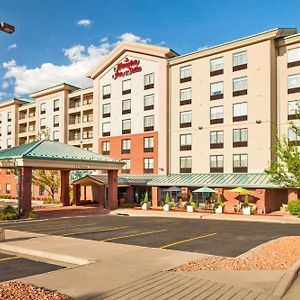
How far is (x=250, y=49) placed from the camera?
41.7 metres

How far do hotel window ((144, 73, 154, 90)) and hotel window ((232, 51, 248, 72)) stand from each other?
11.4 meters

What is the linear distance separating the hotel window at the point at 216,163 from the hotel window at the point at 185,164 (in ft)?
10.1

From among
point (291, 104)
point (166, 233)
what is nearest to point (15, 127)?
point (291, 104)

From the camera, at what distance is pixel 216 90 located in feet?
146

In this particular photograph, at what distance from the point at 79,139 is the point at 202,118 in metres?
25.1

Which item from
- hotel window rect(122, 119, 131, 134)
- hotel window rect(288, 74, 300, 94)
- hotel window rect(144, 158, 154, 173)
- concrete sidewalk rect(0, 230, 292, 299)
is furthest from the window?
concrete sidewalk rect(0, 230, 292, 299)

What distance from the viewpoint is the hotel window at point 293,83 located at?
1574 inches

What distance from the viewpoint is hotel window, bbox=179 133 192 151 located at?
46469 mm

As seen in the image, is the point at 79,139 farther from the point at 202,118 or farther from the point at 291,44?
the point at 291,44

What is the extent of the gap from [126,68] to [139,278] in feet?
147

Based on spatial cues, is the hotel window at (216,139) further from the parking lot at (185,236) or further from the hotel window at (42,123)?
the hotel window at (42,123)

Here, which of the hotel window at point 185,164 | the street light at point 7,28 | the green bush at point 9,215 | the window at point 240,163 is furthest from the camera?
the hotel window at point 185,164

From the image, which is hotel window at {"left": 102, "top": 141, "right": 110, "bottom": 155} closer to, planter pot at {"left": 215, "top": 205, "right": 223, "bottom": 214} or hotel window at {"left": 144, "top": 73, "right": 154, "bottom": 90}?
hotel window at {"left": 144, "top": 73, "right": 154, "bottom": 90}

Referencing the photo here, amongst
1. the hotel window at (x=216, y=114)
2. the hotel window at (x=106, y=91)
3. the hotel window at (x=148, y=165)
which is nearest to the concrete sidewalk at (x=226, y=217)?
the hotel window at (x=148, y=165)
